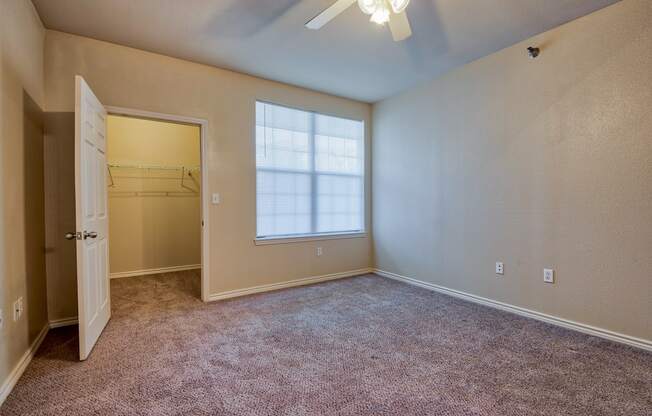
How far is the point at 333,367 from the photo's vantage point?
2.08 metres

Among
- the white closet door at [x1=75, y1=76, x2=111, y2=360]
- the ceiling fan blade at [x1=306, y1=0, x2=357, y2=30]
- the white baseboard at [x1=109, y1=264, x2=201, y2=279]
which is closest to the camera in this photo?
the ceiling fan blade at [x1=306, y1=0, x2=357, y2=30]

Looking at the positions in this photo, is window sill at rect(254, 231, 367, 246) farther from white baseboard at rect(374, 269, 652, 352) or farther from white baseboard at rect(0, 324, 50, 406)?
white baseboard at rect(0, 324, 50, 406)

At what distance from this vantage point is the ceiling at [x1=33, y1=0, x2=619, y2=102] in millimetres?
2391

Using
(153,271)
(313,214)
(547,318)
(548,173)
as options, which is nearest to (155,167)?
(153,271)

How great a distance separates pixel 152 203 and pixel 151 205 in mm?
33

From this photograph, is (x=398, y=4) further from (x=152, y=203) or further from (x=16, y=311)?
(x=152, y=203)

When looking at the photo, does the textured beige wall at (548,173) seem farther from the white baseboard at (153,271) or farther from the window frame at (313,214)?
the white baseboard at (153,271)

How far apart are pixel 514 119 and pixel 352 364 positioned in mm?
2646

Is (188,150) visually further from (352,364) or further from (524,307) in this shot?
(524,307)

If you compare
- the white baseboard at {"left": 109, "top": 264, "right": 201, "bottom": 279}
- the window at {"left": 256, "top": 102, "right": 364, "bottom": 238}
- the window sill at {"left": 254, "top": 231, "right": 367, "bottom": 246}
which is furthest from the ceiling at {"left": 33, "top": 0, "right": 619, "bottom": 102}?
the white baseboard at {"left": 109, "top": 264, "right": 201, "bottom": 279}

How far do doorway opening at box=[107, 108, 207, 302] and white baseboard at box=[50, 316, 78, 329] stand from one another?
1.30 meters

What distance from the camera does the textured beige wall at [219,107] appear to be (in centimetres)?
281

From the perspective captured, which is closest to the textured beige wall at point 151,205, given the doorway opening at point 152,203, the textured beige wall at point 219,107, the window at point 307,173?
the doorway opening at point 152,203

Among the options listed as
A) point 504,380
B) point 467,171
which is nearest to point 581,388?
point 504,380
